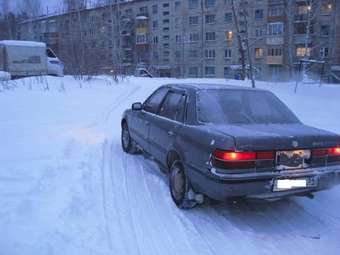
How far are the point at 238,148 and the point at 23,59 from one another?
20578 mm

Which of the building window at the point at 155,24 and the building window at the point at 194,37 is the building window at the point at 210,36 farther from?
the building window at the point at 155,24

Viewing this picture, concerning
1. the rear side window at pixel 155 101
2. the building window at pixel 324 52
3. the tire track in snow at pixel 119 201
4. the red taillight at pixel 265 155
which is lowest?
the tire track in snow at pixel 119 201

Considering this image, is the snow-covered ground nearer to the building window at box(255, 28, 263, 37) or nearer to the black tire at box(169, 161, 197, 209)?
the black tire at box(169, 161, 197, 209)

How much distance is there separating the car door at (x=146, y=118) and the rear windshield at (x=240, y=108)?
4.24 feet

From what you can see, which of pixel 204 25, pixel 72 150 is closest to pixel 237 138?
pixel 72 150

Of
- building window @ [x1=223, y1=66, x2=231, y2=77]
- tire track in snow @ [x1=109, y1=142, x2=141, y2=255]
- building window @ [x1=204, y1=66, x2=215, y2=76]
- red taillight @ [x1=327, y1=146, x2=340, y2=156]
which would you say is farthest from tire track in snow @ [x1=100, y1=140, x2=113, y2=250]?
building window @ [x1=204, y1=66, x2=215, y2=76]

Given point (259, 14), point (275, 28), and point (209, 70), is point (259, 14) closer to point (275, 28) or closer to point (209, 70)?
point (275, 28)

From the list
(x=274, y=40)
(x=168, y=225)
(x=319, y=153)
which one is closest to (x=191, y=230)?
(x=168, y=225)

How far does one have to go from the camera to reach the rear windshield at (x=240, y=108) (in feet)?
16.7

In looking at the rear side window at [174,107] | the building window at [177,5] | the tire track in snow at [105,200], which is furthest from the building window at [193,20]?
the rear side window at [174,107]

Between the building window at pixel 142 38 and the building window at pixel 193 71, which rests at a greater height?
the building window at pixel 142 38

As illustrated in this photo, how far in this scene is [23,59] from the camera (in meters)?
22.4

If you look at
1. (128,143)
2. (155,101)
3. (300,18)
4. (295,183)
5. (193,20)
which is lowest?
(128,143)

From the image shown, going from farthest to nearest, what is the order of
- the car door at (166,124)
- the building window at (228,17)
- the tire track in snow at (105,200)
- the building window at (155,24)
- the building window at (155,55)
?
the building window at (155,24) < the building window at (155,55) < the building window at (228,17) < the car door at (166,124) < the tire track in snow at (105,200)
